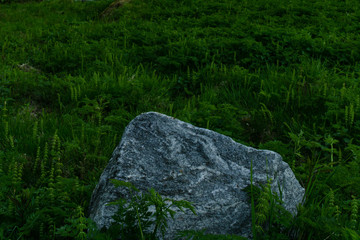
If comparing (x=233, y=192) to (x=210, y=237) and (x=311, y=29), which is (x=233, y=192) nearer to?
(x=210, y=237)

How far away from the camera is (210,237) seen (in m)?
1.67

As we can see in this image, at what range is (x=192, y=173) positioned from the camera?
2215mm

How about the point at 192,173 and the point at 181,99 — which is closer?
the point at 192,173

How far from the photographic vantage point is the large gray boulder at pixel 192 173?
204 centimetres

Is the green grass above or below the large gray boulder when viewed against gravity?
below

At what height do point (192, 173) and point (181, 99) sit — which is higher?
point (192, 173)

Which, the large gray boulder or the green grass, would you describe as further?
the green grass

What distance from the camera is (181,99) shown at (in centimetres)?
478

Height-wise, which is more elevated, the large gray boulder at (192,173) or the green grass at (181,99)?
the large gray boulder at (192,173)

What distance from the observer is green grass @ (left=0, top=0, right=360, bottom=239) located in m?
2.21

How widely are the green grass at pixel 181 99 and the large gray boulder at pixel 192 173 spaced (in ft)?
0.50

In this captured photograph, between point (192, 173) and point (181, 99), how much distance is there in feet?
8.67

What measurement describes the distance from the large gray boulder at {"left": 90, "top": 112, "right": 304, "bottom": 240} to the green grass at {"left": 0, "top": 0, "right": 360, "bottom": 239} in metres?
0.15

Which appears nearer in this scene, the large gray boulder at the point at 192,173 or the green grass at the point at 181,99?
the large gray boulder at the point at 192,173
